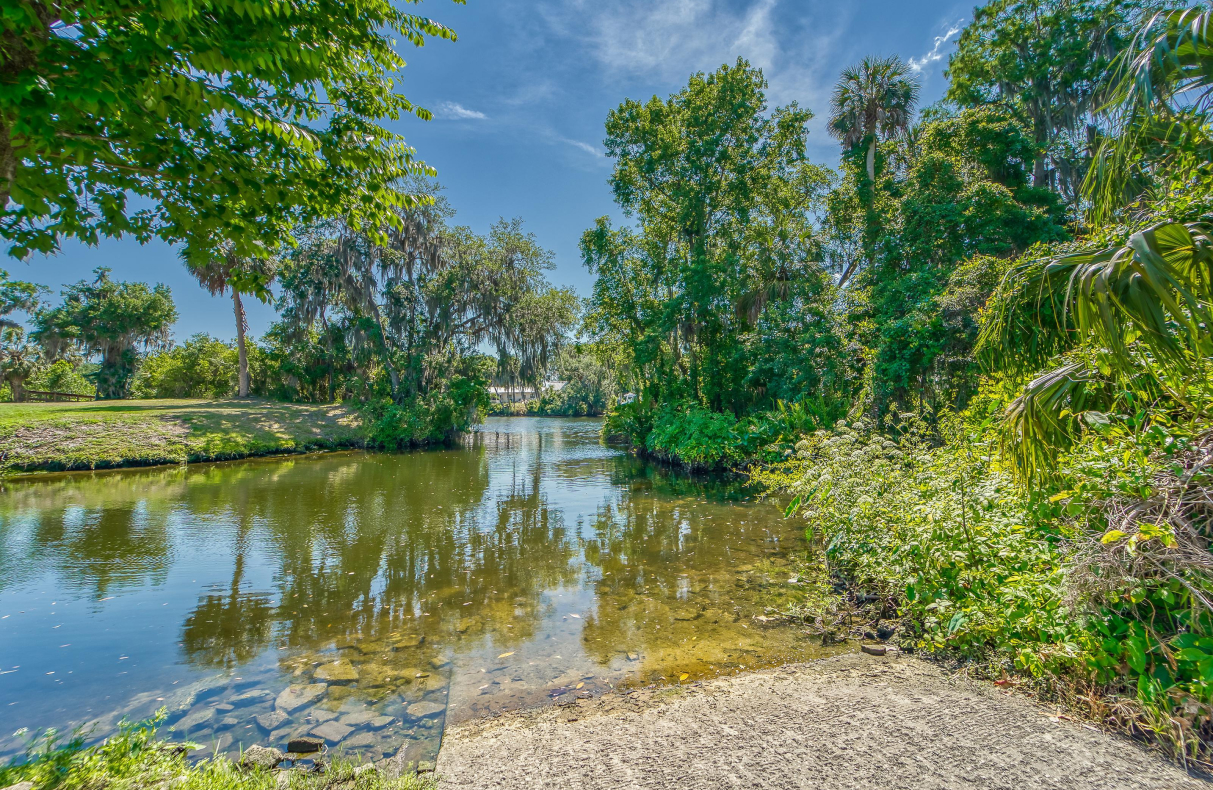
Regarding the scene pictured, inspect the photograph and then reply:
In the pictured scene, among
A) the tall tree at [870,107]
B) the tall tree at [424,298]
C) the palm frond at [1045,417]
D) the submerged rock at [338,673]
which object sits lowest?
the submerged rock at [338,673]

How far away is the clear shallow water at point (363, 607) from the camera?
3.72 meters

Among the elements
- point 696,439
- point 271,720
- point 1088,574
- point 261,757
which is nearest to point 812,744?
point 1088,574

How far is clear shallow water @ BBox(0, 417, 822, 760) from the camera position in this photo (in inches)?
146

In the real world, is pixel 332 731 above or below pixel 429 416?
below

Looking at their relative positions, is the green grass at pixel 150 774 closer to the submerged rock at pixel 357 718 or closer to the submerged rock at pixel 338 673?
the submerged rock at pixel 357 718

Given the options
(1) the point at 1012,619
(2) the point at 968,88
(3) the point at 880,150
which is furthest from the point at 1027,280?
(2) the point at 968,88

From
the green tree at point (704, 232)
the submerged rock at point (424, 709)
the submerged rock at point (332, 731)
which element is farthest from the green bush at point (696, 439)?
the submerged rock at point (332, 731)

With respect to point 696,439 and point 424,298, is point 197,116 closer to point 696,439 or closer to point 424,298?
point 696,439

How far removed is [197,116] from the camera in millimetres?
3342

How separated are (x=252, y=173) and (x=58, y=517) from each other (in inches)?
407

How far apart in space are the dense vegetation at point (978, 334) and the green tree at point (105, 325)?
34296 mm

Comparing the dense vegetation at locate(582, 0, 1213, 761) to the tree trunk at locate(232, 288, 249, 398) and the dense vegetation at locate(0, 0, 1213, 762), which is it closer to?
the dense vegetation at locate(0, 0, 1213, 762)

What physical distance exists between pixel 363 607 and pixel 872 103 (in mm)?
21744

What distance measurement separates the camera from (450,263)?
78.8 feet
